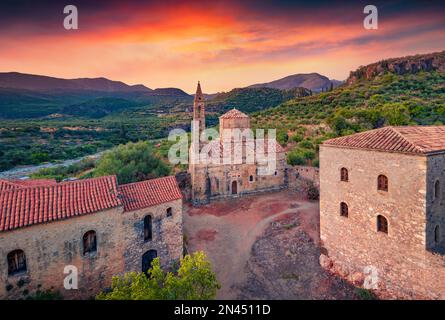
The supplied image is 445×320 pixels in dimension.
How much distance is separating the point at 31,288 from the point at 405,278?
14.5 metres

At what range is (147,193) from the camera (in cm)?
1253

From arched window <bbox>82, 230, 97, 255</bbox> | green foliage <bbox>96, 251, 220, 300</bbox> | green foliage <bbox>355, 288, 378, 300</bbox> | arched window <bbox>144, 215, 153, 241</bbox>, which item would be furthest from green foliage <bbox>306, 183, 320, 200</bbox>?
arched window <bbox>82, 230, 97, 255</bbox>

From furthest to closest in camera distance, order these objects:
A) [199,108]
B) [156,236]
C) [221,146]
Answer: [221,146] < [199,108] < [156,236]

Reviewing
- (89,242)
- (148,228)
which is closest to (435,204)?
(148,228)

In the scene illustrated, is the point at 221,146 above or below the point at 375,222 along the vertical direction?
above

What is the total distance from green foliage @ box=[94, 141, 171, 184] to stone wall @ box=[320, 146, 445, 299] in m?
13.8

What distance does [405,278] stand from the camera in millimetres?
10008

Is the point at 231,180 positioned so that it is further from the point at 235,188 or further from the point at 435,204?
the point at 435,204

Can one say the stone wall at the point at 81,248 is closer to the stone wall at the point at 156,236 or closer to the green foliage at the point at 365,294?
the stone wall at the point at 156,236

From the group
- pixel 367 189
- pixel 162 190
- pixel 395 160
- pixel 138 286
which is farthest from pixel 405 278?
pixel 162 190

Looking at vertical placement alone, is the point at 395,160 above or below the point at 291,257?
above

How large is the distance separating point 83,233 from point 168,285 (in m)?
4.90

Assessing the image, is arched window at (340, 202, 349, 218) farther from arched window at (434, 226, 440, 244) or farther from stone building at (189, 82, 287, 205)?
stone building at (189, 82, 287, 205)
